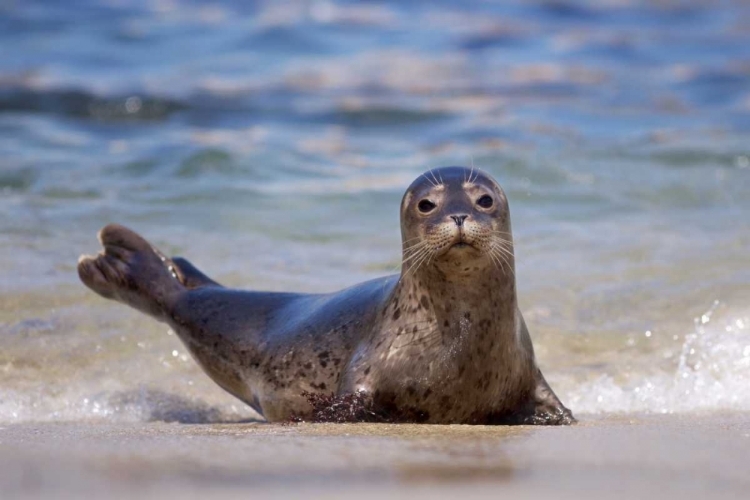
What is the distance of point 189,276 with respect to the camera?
19.5 ft

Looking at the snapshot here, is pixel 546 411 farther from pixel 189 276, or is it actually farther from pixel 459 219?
pixel 189 276

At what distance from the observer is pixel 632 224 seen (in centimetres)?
866

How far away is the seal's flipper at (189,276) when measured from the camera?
5.91 m

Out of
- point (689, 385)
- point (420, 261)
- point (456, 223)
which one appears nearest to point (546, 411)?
point (420, 261)

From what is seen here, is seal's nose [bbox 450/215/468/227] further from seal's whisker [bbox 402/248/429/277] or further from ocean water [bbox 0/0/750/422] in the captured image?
ocean water [bbox 0/0/750/422]

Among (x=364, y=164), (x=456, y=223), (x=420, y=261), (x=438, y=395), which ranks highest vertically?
(x=364, y=164)

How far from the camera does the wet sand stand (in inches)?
118

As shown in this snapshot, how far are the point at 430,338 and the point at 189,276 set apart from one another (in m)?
1.73

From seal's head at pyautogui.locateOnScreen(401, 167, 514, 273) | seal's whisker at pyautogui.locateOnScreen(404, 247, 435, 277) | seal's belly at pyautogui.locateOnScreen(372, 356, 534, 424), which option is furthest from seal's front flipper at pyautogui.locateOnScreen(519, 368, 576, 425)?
seal's whisker at pyautogui.locateOnScreen(404, 247, 435, 277)

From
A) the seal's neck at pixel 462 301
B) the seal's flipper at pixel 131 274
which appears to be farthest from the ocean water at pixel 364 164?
the seal's neck at pixel 462 301

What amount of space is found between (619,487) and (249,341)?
2.50 meters

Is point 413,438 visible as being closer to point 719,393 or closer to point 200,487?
point 200,487

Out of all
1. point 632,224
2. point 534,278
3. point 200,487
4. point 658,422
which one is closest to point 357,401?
point 658,422

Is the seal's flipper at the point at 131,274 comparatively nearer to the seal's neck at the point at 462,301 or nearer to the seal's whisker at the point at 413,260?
the seal's whisker at the point at 413,260
